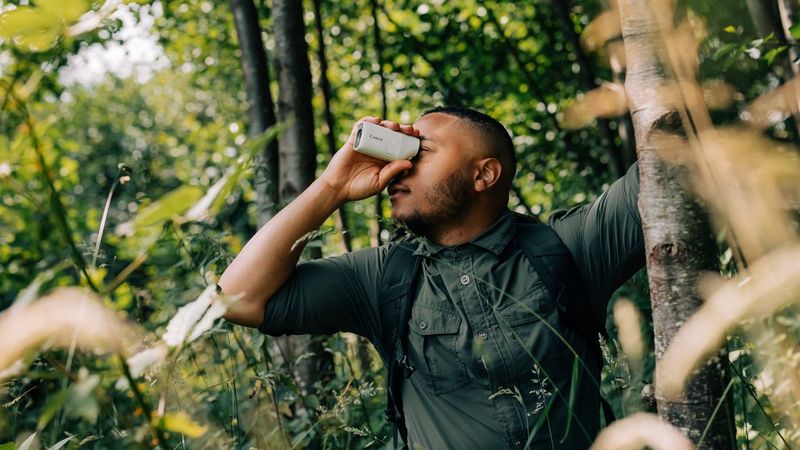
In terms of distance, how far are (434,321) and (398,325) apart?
0.14 metres

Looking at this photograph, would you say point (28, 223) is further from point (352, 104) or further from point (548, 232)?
point (548, 232)

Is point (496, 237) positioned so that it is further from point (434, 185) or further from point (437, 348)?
point (437, 348)

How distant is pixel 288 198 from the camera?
148 inches

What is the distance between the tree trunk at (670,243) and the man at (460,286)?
2.52ft

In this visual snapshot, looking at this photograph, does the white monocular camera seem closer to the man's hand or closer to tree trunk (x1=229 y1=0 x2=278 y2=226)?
the man's hand

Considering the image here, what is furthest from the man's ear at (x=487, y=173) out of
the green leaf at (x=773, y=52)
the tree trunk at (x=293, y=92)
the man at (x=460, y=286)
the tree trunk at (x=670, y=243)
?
the tree trunk at (x=293, y=92)

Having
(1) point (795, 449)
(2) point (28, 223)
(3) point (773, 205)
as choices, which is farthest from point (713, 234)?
(2) point (28, 223)

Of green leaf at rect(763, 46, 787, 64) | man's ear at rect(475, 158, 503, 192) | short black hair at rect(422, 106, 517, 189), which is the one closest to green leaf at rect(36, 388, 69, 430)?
man's ear at rect(475, 158, 503, 192)

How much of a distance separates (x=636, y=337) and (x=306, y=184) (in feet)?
8.93

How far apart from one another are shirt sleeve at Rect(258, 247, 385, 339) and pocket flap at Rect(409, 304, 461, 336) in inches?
8.4

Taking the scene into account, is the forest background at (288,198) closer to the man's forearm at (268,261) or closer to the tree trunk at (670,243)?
the tree trunk at (670,243)

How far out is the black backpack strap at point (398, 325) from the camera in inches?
92.2

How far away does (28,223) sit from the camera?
6.02 meters

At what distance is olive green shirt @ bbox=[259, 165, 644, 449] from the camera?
2158 mm
